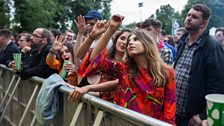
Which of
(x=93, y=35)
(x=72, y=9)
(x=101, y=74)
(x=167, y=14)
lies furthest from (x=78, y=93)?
(x=167, y=14)

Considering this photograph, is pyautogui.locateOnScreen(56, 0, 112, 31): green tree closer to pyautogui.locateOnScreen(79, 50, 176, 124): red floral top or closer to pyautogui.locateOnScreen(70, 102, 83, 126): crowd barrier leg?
pyautogui.locateOnScreen(70, 102, 83, 126): crowd barrier leg

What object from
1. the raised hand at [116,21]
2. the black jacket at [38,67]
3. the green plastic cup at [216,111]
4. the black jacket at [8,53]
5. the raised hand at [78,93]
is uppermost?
the raised hand at [116,21]

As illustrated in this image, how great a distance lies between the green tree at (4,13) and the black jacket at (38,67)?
21.2 m

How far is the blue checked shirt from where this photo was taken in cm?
382

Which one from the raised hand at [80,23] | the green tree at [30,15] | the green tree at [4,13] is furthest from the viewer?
the green tree at [30,15]

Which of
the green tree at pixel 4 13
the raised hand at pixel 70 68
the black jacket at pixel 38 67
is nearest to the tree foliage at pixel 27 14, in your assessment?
the green tree at pixel 4 13

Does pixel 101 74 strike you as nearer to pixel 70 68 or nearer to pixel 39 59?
pixel 70 68

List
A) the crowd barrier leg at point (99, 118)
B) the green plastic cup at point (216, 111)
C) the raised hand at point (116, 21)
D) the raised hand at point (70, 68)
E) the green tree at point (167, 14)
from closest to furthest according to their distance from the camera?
the green plastic cup at point (216, 111)
the crowd barrier leg at point (99, 118)
the raised hand at point (116, 21)
the raised hand at point (70, 68)
the green tree at point (167, 14)

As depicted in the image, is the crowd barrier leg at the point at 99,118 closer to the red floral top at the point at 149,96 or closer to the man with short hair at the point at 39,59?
the red floral top at the point at 149,96

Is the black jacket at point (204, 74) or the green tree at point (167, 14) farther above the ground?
the black jacket at point (204, 74)

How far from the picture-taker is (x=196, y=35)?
3.90 meters

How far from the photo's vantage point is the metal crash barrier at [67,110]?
8.26 feet

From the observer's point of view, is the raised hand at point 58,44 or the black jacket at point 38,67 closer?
the raised hand at point 58,44

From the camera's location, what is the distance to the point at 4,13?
2647 centimetres
